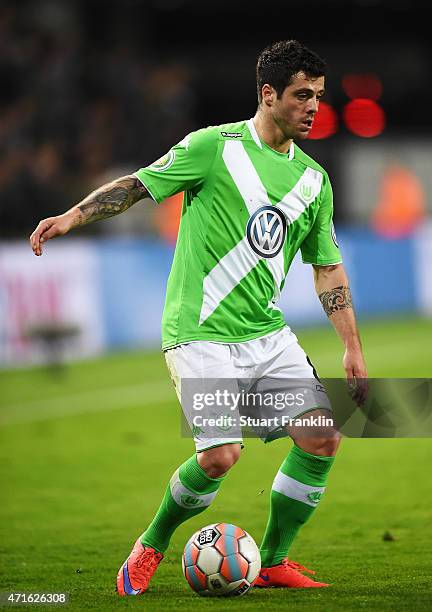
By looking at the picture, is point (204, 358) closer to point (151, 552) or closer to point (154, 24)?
point (151, 552)

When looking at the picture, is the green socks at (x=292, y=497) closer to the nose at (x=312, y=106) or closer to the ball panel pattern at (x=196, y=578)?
the ball panel pattern at (x=196, y=578)

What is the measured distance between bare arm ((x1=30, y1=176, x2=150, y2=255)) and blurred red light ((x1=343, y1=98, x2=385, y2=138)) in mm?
17633

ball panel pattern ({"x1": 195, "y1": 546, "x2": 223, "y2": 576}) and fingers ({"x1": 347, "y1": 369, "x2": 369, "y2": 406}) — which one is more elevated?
fingers ({"x1": 347, "y1": 369, "x2": 369, "y2": 406})

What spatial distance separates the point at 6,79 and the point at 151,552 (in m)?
14.2

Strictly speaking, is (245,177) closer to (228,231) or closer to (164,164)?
(228,231)

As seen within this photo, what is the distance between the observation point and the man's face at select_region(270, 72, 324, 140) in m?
5.08

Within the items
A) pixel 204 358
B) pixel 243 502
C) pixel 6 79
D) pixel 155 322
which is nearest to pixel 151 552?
pixel 204 358

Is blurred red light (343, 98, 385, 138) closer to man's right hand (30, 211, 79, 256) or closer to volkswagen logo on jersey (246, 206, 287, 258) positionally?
volkswagen logo on jersey (246, 206, 287, 258)

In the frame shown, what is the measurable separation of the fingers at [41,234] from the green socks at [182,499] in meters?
1.14

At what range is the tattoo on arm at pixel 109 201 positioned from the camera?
489 cm

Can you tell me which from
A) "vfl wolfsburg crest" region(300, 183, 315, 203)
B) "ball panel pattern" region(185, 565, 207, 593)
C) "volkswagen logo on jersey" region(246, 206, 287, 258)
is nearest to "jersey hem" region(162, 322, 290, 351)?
"volkswagen logo on jersey" region(246, 206, 287, 258)

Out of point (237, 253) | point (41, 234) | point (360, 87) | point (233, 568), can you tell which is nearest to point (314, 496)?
point (233, 568)

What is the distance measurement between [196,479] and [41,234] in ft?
4.06

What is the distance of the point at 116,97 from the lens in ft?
64.4
